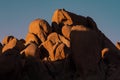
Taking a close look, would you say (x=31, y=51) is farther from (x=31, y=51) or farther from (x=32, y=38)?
(x=32, y=38)

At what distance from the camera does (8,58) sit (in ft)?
104

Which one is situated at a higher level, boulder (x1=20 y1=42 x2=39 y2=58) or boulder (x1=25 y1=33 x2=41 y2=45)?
boulder (x1=25 y1=33 x2=41 y2=45)

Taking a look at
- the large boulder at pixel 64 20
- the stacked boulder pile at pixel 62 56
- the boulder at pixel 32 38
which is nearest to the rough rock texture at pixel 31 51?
the stacked boulder pile at pixel 62 56

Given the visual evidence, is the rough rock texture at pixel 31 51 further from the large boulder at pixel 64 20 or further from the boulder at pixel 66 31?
the large boulder at pixel 64 20

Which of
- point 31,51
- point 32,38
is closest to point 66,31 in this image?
point 32,38

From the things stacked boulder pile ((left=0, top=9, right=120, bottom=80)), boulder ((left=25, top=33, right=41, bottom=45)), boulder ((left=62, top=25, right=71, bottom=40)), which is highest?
boulder ((left=25, top=33, right=41, bottom=45))

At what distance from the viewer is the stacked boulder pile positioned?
33.0 m

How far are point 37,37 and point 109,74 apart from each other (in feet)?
40.8

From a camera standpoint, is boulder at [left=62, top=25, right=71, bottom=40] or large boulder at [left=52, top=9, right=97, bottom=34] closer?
boulder at [left=62, top=25, right=71, bottom=40]

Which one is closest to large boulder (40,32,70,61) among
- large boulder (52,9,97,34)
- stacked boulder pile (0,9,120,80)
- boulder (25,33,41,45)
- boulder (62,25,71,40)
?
stacked boulder pile (0,9,120,80)

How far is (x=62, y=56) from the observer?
38.9m

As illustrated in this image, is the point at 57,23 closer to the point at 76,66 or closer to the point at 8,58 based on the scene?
the point at 76,66

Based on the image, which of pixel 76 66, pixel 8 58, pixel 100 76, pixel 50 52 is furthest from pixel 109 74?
pixel 8 58

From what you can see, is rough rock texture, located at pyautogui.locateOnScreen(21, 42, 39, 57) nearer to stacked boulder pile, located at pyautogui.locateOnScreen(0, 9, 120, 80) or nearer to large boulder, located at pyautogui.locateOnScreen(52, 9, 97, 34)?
stacked boulder pile, located at pyautogui.locateOnScreen(0, 9, 120, 80)
